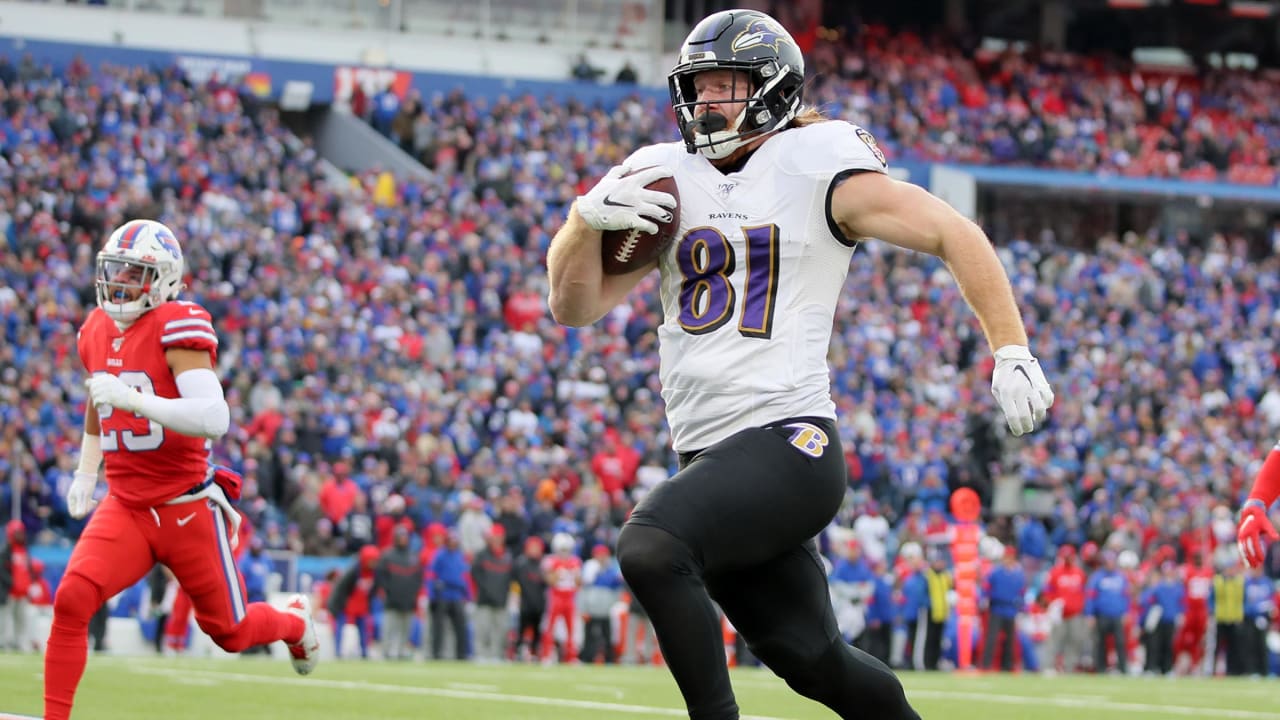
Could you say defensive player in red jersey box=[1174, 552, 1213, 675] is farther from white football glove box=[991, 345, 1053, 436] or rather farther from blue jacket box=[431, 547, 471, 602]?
white football glove box=[991, 345, 1053, 436]

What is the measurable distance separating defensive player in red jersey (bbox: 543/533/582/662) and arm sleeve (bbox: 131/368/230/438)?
439 inches

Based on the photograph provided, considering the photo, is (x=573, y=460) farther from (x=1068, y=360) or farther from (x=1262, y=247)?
(x=1262, y=247)

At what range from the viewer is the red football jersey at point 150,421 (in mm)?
6211

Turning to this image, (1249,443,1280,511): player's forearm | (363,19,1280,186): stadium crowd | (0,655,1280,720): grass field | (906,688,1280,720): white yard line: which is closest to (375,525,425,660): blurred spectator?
(0,655,1280,720): grass field

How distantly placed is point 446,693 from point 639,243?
6085mm

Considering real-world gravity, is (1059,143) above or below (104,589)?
above

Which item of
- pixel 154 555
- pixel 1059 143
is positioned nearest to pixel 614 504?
pixel 154 555

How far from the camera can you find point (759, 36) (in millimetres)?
4602

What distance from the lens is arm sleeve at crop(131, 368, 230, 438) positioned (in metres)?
5.93

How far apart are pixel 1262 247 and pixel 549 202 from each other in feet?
46.7

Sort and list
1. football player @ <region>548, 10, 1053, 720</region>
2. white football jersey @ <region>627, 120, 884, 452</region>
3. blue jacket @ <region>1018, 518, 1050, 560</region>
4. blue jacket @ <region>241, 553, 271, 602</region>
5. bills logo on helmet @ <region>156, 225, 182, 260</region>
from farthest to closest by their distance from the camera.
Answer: blue jacket @ <region>1018, 518, 1050, 560</region>
blue jacket @ <region>241, 553, 271, 602</region>
bills logo on helmet @ <region>156, 225, 182, 260</region>
white football jersey @ <region>627, 120, 884, 452</region>
football player @ <region>548, 10, 1053, 720</region>

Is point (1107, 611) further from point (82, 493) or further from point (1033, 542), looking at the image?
point (82, 493)

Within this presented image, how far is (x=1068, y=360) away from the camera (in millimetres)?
24203

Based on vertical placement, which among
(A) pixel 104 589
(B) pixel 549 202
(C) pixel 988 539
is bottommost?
(C) pixel 988 539
